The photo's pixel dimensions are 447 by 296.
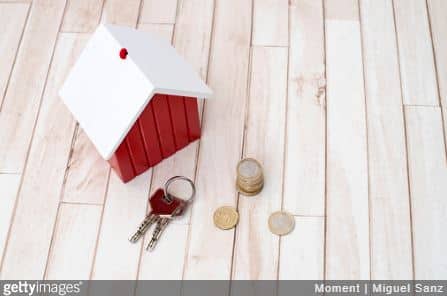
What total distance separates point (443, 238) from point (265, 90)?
735 millimetres

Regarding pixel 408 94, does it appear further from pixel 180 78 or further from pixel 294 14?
pixel 180 78

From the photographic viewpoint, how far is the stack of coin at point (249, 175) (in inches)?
65.0

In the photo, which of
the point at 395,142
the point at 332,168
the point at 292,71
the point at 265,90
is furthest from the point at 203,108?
the point at 395,142

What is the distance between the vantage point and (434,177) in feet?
5.74

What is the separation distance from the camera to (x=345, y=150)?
5.94 feet

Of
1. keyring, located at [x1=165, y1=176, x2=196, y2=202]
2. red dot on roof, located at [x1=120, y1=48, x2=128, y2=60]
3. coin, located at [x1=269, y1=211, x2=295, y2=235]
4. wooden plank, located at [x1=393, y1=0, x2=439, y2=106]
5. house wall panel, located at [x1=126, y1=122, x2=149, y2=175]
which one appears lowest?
coin, located at [x1=269, y1=211, x2=295, y2=235]

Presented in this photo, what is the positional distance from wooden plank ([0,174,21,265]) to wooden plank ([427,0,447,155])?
138cm

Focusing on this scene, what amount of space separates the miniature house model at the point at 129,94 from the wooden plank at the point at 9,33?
472 millimetres

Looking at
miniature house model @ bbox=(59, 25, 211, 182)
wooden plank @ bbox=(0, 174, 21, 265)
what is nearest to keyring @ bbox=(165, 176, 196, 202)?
miniature house model @ bbox=(59, 25, 211, 182)

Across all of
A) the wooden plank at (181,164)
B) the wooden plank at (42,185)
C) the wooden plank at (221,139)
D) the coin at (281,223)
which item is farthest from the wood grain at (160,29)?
the coin at (281,223)

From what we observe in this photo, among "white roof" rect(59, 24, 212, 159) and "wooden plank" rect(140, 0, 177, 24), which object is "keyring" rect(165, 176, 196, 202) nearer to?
"white roof" rect(59, 24, 212, 159)

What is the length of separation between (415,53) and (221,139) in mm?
770

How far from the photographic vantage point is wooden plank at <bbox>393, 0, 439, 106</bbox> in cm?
192

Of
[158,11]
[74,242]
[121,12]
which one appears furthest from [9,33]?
[74,242]
